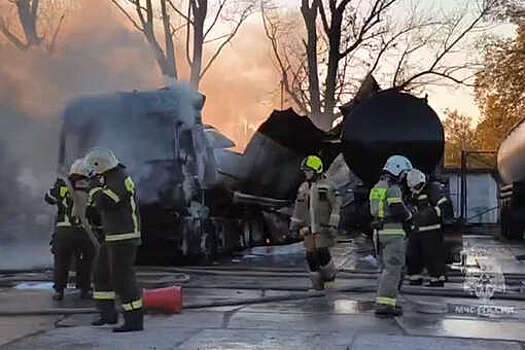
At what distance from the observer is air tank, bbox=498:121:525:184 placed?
21203 mm

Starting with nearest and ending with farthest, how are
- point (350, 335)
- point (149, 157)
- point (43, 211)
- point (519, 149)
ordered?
point (350, 335), point (149, 157), point (43, 211), point (519, 149)

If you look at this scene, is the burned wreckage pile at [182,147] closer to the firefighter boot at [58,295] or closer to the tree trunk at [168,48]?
the firefighter boot at [58,295]

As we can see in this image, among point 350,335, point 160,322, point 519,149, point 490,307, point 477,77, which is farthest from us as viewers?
point 477,77

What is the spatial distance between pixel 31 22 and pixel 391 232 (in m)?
11.4

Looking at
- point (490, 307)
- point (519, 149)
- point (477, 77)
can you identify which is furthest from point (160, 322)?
point (477, 77)

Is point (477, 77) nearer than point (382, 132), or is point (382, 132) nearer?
point (382, 132)

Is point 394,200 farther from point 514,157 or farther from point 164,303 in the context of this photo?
point 514,157

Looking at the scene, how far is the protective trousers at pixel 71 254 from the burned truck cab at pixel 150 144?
133 inches

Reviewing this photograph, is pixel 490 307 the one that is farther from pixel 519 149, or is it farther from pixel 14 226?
pixel 519 149

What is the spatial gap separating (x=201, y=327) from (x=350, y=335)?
1375 mm

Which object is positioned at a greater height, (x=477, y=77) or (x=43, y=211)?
(x=477, y=77)

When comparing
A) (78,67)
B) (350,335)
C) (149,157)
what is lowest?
(350,335)

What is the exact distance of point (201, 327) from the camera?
8102 millimetres

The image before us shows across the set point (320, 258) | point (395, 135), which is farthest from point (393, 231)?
point (395, 135)
